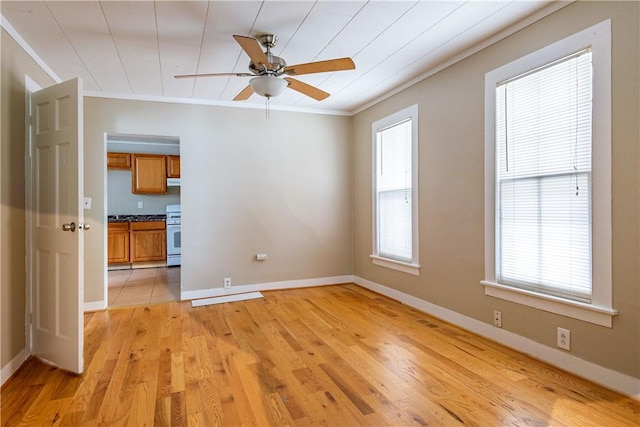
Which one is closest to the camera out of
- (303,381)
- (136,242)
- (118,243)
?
(303,381)

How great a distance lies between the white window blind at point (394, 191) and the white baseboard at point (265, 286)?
88 cm

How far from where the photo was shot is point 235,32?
2.60 meters

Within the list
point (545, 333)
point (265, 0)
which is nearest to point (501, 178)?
point (545, 333)

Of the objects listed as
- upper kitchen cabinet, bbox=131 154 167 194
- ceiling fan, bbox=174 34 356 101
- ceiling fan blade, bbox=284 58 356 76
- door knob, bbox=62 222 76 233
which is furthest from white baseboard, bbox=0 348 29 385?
upper kitchen cabinet, bbox=131 154 167 194

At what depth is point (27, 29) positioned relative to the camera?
8.14 feet

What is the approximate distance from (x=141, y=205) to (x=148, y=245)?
3.35 feet

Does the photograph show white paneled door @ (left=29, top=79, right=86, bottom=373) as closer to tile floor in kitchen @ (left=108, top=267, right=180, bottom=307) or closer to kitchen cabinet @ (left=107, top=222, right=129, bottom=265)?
tile floor in kitchen @ (left=108, top=267, right=180, bottom=307)

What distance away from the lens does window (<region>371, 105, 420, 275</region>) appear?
12.3 feet

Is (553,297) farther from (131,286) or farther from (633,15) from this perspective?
(131,286)

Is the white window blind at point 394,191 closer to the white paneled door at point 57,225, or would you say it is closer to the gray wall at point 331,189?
the gray wall at point 331,189

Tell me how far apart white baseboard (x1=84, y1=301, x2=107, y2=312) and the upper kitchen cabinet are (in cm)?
341

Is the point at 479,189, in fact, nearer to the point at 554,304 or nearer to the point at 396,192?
the point at 554,304

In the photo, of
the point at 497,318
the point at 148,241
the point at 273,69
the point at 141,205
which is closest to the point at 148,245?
the point at 148,241

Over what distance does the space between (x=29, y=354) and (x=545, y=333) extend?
12.4ft
